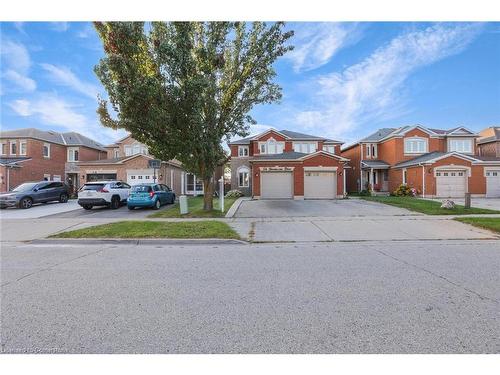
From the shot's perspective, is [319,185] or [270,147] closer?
[319,185]

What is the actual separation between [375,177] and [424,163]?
7.44 metres

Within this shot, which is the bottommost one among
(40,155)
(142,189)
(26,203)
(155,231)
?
(155,231)

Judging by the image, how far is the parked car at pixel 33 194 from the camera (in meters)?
17.6

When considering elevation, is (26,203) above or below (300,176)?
below

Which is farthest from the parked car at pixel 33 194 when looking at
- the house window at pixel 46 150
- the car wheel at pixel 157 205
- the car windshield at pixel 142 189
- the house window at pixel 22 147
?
the house window at pixel 22 147

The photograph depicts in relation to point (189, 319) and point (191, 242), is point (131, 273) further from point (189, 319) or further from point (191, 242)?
point (191, 242)

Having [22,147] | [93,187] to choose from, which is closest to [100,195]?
[93,187]

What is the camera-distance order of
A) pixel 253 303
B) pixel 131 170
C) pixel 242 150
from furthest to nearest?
pixel 242 150 < pixel 131 170 < pixel 253 303

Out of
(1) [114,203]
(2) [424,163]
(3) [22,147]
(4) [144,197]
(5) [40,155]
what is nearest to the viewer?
(4) [144,197]

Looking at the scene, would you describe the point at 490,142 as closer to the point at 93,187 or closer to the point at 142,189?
the point at 142,189

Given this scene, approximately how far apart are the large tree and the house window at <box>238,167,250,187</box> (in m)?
15.5

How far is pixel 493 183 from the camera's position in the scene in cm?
2414

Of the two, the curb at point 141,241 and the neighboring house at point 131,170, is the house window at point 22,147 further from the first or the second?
the curb at point 141,241

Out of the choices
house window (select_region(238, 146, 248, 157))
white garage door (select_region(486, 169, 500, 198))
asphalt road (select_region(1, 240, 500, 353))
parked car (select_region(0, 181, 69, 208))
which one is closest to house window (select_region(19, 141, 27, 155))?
parked car (select_region(0, 181, 69, 208))
